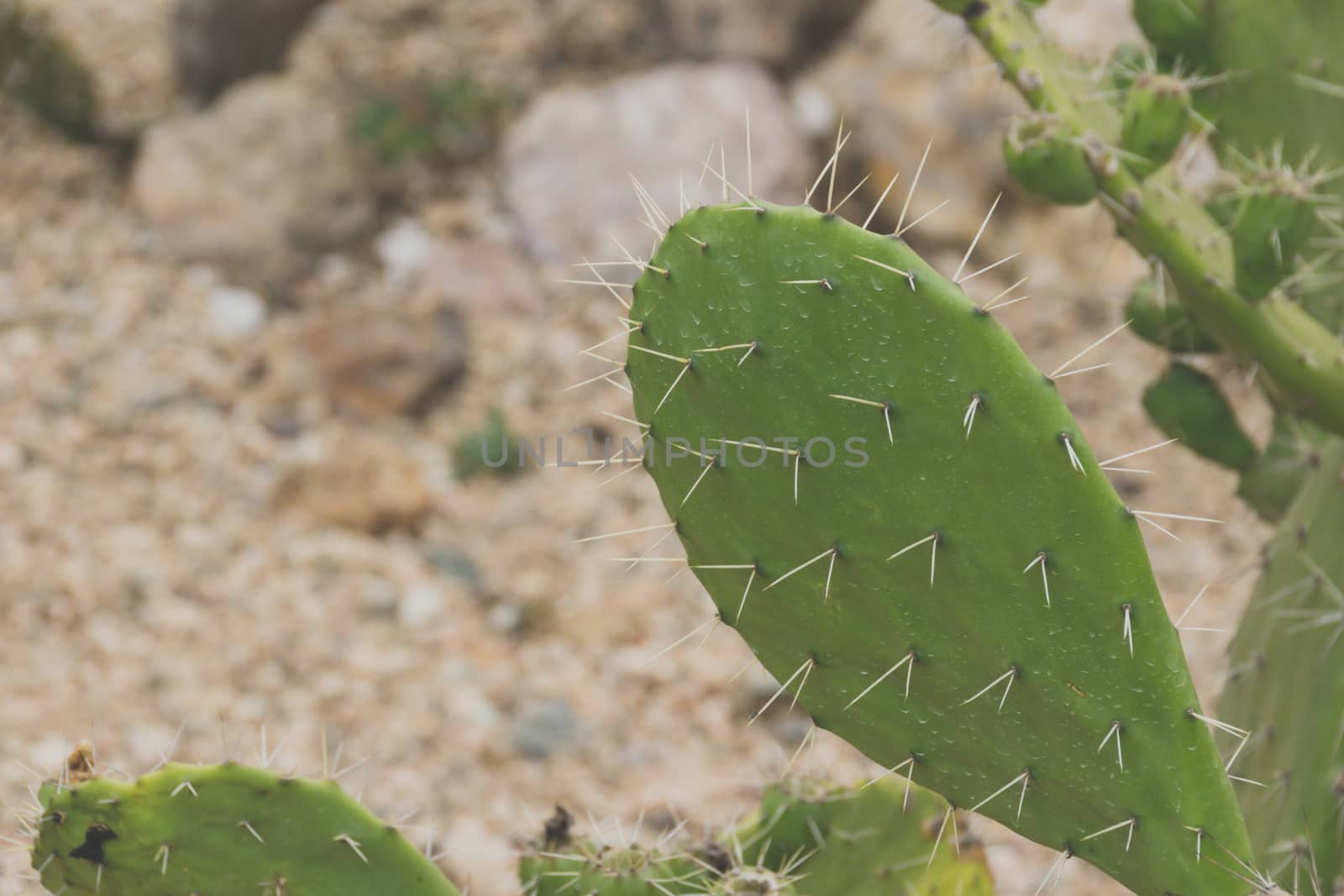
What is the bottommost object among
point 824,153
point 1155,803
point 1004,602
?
point 824,153

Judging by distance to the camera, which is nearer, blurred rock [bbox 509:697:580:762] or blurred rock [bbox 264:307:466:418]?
blurred rock [bbox 509:697:580:762]

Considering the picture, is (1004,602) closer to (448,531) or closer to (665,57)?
(448,531)

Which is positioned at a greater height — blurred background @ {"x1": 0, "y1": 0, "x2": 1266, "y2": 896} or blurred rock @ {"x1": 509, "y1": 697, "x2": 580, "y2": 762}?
blurred background @ {"x1": 0, "y1": 0, "x2": 1266, "y2": 896}

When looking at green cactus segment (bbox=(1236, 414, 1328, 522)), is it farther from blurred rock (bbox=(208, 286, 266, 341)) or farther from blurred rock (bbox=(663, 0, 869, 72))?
blurred rock (bbox=(663, 0, 869, 72))

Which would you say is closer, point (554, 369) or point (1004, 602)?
point (1004, 602)

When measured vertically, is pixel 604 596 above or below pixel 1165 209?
below

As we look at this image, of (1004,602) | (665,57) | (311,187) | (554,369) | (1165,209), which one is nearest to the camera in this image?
(1004,602)

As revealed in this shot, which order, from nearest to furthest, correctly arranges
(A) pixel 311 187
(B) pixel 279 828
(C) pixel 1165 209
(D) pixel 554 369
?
(B) pixel 279 828, (C) pixel 1165 209, (D) pixel 554 369, (A) pixel 311 187

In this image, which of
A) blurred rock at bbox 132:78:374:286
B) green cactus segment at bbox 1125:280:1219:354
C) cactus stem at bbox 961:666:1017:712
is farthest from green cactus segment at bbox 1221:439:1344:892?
blurred rock at bbox 132:78:374:286

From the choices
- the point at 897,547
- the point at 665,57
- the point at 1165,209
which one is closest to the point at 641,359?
the point at 897,547
